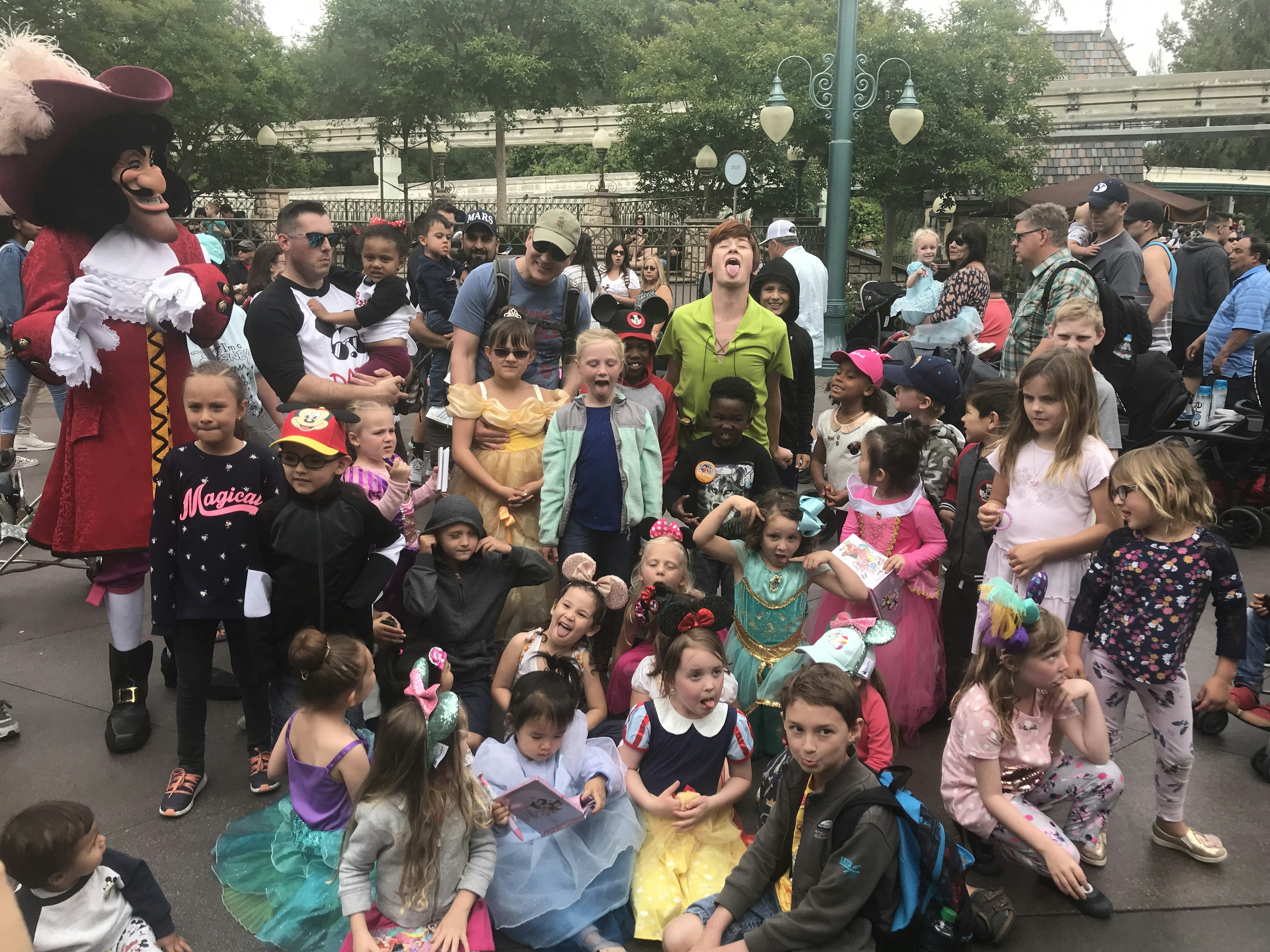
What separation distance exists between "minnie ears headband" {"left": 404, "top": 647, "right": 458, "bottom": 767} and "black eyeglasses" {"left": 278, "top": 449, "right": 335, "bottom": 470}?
1.00 metres

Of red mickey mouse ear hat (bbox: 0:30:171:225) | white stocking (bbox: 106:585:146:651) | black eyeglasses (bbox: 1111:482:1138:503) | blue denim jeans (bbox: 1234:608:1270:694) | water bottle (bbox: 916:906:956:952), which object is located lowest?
water bottle (bbox: 916:906:956:952)

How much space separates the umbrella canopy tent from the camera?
736 inches

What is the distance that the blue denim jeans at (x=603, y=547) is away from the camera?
4.59 meters

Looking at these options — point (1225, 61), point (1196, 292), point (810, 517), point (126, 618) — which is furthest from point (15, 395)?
point (1225, 61)

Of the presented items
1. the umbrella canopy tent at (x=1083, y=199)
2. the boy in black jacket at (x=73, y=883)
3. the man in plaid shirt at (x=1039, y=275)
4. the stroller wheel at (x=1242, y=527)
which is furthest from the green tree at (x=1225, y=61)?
the boy in black jacket at (x=73, y=883)

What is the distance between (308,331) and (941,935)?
12.2 ft

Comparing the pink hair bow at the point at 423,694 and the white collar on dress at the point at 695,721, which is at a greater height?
the pink hair bow at the point at 423,694

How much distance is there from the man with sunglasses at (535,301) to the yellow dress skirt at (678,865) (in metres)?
2.07

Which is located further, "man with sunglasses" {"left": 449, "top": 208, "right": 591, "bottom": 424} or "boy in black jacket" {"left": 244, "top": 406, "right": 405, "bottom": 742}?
"man with sunglasses" {"left": 449, "top": 208, "right": 591, "bottom": 424}

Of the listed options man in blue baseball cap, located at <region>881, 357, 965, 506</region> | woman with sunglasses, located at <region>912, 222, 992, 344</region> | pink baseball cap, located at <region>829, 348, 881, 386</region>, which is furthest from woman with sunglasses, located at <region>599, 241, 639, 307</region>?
man in blue baseball cap, located at <region>881, 357, 965, 506</region>

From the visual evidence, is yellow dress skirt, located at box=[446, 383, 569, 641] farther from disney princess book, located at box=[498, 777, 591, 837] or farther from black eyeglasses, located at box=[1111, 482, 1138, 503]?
black eyeglasses, located at box=[1111, 482, 1138, 503]

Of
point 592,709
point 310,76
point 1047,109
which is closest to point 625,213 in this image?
point 1047,109

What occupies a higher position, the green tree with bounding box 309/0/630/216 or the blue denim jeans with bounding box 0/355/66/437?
the green tree with bounding box 309/0/630/216

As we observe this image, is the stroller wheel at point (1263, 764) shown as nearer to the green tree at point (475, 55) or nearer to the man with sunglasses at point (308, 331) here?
the man with sunglasses at point (308, 331)
